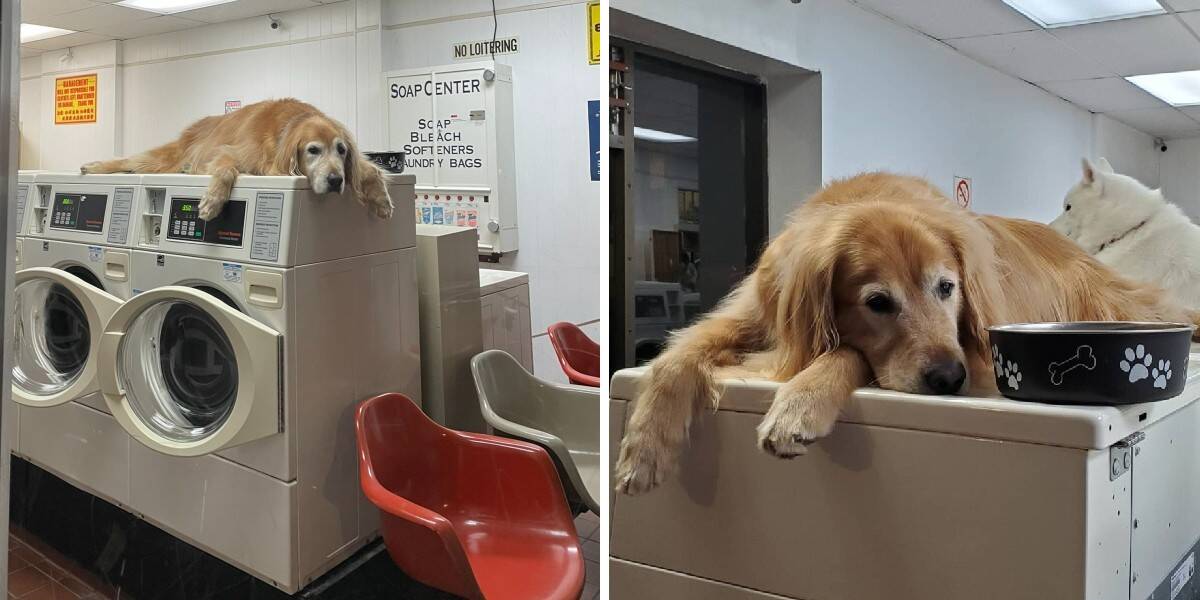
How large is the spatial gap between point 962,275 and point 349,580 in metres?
0.93

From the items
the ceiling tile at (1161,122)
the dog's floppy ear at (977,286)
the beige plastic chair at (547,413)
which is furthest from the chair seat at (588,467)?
Answer: the ceiling tile at (1161,122)

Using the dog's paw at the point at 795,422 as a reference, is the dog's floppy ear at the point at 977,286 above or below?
above

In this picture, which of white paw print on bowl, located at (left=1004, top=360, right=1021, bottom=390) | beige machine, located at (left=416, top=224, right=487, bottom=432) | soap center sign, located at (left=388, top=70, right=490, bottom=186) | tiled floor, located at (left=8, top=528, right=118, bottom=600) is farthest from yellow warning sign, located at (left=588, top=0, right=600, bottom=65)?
tiled floor, located at (left=8, top=528, right=118, bottom=600)

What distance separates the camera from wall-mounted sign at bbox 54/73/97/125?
134 centimetres

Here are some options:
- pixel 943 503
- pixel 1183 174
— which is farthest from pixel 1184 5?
pixel 943 503

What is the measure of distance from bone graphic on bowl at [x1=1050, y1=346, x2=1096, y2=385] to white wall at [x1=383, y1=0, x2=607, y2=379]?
58 centimetres

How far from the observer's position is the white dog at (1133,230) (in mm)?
834

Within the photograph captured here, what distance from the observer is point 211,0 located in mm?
1272

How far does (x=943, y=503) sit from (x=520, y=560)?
568 millimetres

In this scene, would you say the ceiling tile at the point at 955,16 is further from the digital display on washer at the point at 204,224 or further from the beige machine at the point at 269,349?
the digital display on washer at the point at 204,224

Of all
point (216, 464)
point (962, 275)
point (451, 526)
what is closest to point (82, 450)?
point (216, 464)

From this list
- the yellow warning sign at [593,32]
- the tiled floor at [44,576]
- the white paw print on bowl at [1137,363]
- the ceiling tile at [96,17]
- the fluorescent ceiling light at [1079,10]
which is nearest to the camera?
the white paw print on bowl at [1137,363]

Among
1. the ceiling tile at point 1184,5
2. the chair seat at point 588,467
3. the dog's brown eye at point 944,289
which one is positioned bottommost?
the chair seat at point 588,467

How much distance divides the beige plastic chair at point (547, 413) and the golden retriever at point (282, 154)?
0.90 ft
